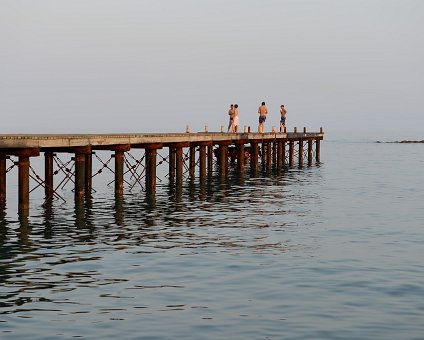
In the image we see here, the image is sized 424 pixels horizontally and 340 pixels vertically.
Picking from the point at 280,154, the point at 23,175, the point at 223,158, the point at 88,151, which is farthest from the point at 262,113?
the point at 23,175

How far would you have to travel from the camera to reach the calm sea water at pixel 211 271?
524 inches

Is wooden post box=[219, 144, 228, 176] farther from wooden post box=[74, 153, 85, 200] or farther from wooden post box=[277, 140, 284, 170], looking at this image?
wooden post box=[74, 153, 85, 200]

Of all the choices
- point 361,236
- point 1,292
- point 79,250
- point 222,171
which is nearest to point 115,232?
point 79,250

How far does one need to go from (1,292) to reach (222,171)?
31.5m

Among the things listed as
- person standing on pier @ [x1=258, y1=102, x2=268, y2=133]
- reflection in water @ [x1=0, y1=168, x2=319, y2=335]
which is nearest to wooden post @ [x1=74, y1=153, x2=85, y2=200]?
reflection in water @ [x1=0, y1=168, x2=319, y2=335]

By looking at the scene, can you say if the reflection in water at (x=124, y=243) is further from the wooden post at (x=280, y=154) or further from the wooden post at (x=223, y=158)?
the wooden post at (x=280, y=154)

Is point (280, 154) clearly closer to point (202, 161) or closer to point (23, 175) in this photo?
point (202, 161)

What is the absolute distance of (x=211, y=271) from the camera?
17.7 metres

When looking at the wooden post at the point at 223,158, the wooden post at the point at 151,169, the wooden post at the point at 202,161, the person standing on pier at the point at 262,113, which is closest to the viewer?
the wooden post at the point at 151,169

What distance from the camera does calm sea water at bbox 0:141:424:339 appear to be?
1331cm

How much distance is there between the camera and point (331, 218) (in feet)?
92.5

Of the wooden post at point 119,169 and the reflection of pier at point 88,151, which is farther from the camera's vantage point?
the wooden post at point 119,169

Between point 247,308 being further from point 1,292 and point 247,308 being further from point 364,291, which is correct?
point 1,292

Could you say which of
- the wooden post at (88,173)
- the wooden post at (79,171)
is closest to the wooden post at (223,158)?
the wooden post at (88,173)
